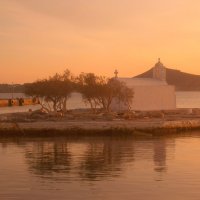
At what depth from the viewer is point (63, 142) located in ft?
116

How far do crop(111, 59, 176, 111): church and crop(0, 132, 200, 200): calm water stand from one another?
15.6 meters

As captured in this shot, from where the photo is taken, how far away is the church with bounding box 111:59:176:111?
171 ft

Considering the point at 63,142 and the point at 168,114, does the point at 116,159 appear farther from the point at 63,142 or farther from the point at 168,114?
the point at 168,114

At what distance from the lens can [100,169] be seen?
2447cm

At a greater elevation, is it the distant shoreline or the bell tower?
the bell tower

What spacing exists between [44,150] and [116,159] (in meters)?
5.73

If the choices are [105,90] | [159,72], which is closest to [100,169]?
[105,90]

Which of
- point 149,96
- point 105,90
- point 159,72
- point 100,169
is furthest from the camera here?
point 159,72

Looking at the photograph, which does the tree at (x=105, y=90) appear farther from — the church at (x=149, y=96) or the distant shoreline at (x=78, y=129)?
the distant shoreline at (x=78, y=129)

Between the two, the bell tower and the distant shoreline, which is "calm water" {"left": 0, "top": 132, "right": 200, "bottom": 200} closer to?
the distant shoreline

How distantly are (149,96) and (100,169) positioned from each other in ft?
94.3

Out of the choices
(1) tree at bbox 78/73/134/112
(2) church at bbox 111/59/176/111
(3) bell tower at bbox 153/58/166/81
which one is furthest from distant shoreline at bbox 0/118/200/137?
(3) bell tower at bbox 153/58/166/81

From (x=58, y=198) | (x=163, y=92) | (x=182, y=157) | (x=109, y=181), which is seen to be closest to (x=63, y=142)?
(x=182, y=157)

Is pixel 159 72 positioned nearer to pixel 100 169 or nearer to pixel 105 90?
pixel 105 90
